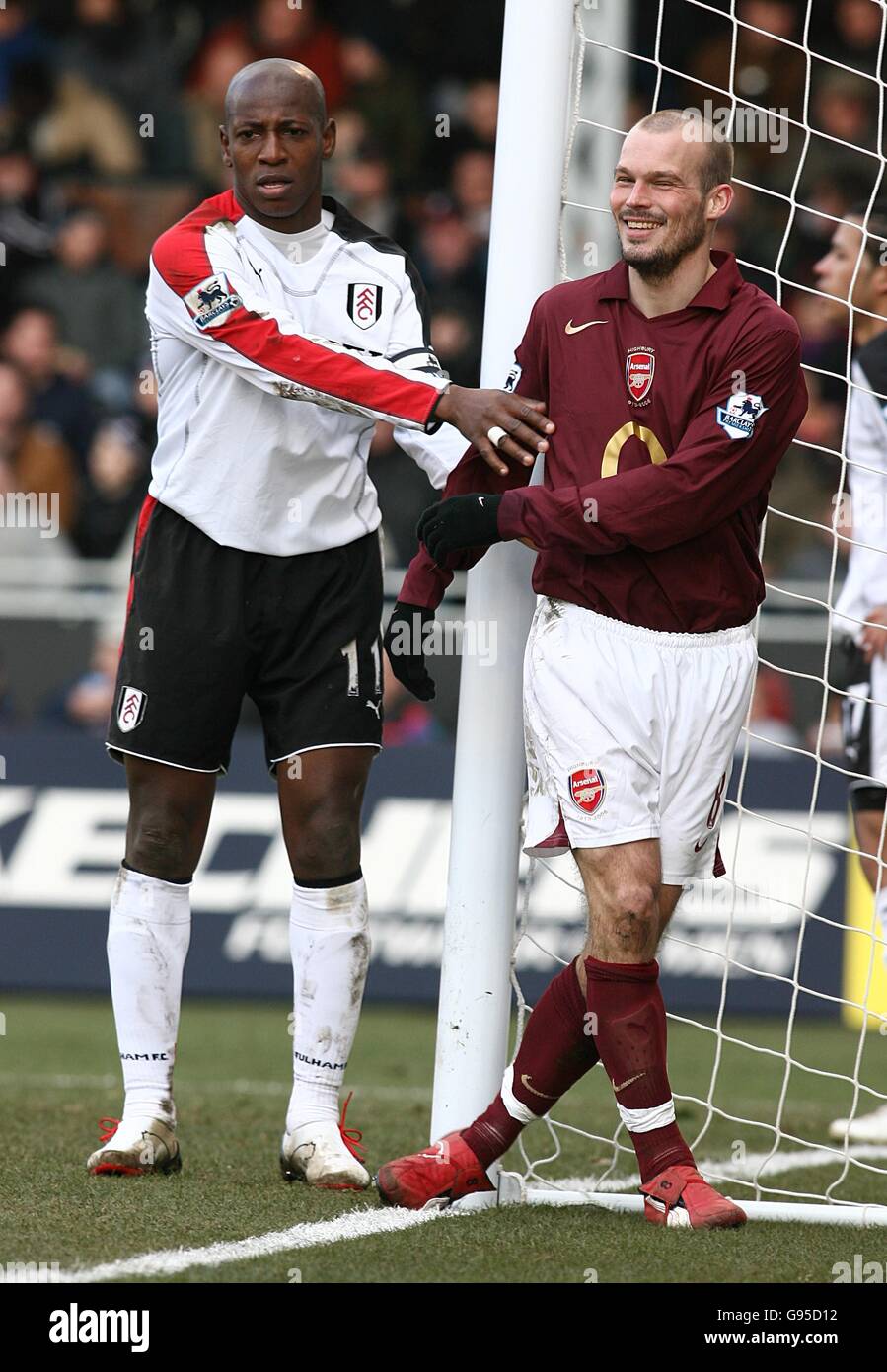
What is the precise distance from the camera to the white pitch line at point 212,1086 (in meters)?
5.63

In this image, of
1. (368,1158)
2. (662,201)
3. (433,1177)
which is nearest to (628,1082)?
(433,1177)

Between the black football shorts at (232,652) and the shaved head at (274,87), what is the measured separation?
0.89 meters

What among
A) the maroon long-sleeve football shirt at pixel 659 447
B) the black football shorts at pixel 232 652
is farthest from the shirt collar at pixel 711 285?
the black football shorts at pixel 232 652

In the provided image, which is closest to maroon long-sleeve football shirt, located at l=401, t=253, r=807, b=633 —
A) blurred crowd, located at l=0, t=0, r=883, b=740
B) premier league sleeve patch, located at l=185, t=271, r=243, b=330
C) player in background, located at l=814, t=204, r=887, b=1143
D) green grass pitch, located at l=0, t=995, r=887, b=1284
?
premier league sleeve patch, located at l=185, t=271, r=243, b=330

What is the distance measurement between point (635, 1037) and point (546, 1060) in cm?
24

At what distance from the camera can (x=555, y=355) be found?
3674mm

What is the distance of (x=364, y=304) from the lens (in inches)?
161

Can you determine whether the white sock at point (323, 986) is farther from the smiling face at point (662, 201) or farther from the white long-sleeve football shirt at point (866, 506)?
the white long-sleeve football shirt at point (866, 506)

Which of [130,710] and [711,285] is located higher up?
[711,285]

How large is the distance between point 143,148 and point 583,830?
8496 millimetres

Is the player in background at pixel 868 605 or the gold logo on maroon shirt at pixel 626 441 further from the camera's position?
the player in background at pixel 868 605

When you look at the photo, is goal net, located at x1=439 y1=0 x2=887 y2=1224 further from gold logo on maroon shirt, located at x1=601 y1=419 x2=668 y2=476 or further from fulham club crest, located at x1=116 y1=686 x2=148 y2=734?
fulham club crest, located at x1=116 y1=686 x2=148 y2=734

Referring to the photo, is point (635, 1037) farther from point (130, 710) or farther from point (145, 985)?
point (130, 710)
